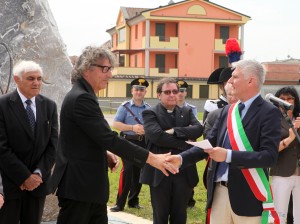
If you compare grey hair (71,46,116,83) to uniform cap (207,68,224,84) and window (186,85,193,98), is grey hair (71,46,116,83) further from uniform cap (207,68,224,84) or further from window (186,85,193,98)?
window (186,85,193,98)

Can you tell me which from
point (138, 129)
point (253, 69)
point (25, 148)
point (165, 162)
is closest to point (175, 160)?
point (165, 162)

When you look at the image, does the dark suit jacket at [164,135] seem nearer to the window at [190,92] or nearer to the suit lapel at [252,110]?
the suit lapel at [252,110]

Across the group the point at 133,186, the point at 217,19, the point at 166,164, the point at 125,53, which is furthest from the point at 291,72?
the point at 166,164

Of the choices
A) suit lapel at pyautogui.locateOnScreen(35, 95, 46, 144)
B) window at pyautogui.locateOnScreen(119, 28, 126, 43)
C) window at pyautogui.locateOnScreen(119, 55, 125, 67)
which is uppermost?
window at pyautogui.locateOnScreen(119, 28, 126, 43)

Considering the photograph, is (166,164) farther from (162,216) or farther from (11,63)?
(11,63)

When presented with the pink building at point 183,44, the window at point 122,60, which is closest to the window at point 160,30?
the pink building at point 183,44

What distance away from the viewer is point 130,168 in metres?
8.48

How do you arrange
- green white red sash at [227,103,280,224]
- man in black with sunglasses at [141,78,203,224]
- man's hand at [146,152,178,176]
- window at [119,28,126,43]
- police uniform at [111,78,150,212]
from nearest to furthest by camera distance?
green white red sash at [227,103,280,224], man's hand at [146,152,178,176], man in black with sunglasses at [141,78,203,224], police uniform at [111,78,150,212], window at [119,28,126,43]

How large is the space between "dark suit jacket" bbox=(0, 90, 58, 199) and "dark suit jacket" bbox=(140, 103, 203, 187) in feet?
3.95

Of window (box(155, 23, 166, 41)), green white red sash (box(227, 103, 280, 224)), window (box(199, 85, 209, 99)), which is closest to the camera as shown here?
green white red sash (box(227, 103, 280, 224))

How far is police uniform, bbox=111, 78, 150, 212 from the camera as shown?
8.26 m

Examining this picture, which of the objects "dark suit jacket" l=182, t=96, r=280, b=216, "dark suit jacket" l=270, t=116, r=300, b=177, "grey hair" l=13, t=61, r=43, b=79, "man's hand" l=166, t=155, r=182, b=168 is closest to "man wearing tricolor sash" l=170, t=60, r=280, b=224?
"dark suit jacket" l=182, t=96, r=280, b=216

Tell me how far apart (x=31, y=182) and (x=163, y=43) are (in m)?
42.3

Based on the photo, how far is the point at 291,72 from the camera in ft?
157
